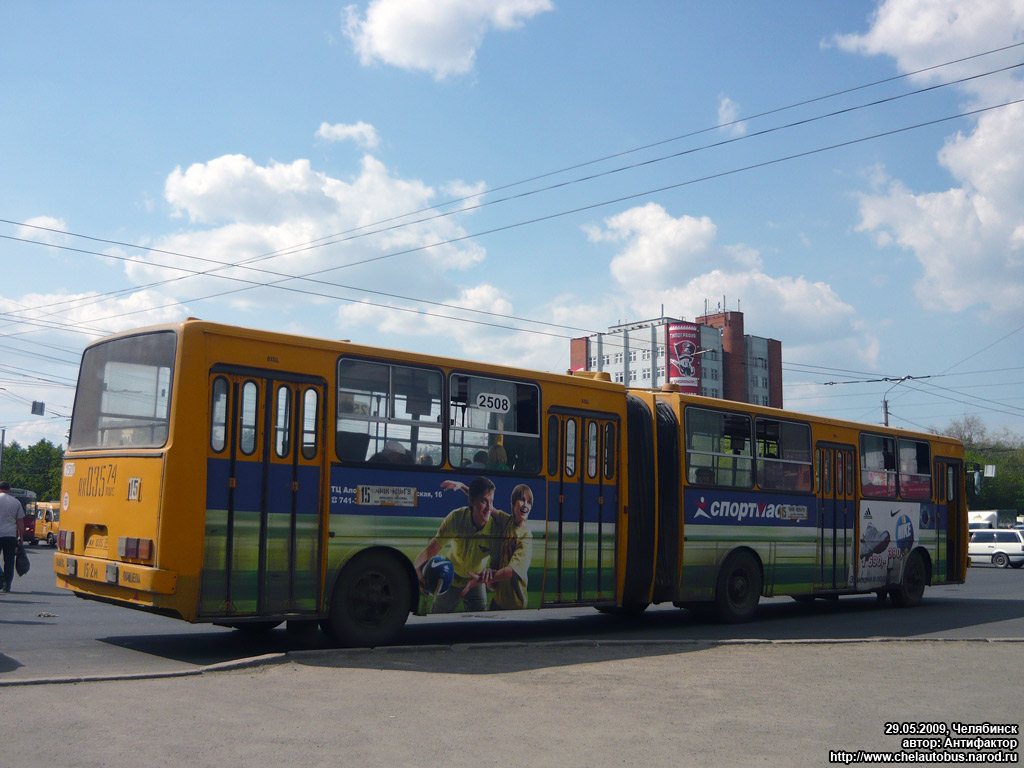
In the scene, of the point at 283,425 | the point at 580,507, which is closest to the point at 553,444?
the point at 580,507

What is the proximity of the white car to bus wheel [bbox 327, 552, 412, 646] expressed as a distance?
3933 cm

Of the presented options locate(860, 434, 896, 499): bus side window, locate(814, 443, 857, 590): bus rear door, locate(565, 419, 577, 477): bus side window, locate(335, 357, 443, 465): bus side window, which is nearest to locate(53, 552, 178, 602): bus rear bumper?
locate(335, 357, 443, 465): bus side window

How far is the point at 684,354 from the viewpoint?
11400 centimetres

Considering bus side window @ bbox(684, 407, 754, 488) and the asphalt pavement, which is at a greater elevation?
bus side window @ bbox(684, 407, 754, 488)

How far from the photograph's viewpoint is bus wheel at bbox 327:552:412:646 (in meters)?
10.5

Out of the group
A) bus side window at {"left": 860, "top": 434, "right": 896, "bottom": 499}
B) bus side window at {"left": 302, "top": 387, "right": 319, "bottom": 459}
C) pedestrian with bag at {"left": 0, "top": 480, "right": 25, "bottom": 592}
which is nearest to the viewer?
bus side window at {"left": 302, "top": 387, "right": 319, "bottom": 459}

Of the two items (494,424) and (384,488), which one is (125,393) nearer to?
(384,488)

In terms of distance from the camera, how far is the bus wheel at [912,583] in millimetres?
19453

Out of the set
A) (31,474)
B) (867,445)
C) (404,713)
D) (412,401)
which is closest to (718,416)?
(867,445)

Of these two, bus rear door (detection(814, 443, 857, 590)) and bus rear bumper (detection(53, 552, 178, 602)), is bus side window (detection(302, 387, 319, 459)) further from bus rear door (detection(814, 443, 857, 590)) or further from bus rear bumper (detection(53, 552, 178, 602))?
bus rear door (detection(814, 443, 857, 590))

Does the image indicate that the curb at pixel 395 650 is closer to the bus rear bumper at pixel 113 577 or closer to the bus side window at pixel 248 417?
the bus rear bumper at pixel 113 577

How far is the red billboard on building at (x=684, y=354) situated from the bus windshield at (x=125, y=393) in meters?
102

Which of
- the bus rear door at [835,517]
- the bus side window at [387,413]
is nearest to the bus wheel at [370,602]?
the bus side window at [387,413]

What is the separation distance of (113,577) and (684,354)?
107 meters
